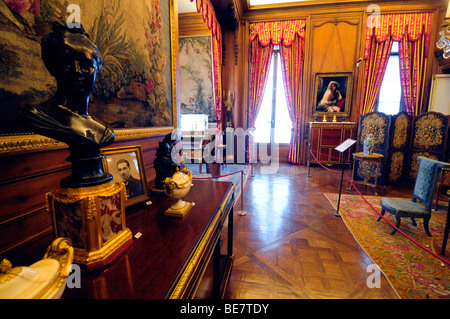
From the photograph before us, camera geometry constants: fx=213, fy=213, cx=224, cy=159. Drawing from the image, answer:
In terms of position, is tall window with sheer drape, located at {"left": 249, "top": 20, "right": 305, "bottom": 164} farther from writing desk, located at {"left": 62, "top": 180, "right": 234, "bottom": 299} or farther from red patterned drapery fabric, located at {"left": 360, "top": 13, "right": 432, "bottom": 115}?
writing desk, located at {"left": 62, "top": 180, "right": 234, "bottom": 299}

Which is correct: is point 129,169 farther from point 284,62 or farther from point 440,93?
point 440,93

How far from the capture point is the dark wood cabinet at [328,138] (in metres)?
7.28

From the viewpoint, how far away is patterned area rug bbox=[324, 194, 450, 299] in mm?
2139

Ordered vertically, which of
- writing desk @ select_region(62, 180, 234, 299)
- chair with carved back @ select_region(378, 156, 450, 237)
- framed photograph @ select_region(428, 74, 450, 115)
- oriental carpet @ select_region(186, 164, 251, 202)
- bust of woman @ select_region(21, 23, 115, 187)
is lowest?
oriental carpet @ select_region(186, 164, 251, 202)

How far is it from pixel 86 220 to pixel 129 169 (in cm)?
62

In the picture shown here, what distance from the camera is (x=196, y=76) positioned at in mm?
7680

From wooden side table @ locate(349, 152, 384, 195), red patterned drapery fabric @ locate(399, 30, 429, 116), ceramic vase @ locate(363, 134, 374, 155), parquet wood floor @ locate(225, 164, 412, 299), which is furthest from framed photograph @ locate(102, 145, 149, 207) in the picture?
red patterned drapery fabric @ locate(399, 30, 429, 116)

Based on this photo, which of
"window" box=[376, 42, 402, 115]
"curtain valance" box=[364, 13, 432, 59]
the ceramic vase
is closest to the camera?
the ceramic vase

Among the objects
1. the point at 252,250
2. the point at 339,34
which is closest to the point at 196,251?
the point at 252,250

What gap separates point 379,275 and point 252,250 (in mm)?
1386

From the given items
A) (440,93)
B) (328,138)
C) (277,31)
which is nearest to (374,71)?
(440,93)

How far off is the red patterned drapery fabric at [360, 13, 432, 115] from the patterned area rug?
201 inches

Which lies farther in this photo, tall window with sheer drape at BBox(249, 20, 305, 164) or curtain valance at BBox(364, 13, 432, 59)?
tall window with sheer drape at BBox(249, 20, 305, 164)

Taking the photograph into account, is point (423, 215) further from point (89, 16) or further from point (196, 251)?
point (89, 16)
